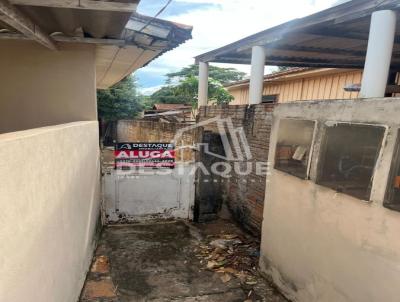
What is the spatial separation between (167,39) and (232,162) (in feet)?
11.2

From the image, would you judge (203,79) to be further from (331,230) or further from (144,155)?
(331,230)

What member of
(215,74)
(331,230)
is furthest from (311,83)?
(215,74)

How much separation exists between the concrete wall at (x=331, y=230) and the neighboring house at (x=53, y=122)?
101 inches

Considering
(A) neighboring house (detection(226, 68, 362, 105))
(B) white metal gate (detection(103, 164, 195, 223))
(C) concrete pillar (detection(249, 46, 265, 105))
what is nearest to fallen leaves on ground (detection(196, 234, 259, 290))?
(B) white metal gate (detection(103, 164, 195, 223))

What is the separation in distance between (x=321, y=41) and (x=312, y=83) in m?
3.21

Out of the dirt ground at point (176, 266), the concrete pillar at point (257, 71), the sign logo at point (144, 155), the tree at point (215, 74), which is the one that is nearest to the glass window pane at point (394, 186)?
the dirt ground at point (176, 266)

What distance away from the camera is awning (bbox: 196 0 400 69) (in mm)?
3811

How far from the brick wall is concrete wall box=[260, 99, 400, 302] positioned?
919 millimetres

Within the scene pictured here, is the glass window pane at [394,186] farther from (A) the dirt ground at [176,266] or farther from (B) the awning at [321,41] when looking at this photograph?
(A) the dirt ground at [176,266]

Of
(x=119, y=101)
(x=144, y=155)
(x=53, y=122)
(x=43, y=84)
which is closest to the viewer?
(x=43, y=84)

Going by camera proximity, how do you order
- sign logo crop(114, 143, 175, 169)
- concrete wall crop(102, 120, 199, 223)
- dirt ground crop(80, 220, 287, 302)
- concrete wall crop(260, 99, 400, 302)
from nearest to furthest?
concrete wall crop(260, 99, 400, 302), dirt ground crop(80, 220, 287, 302), sign logo crop(114, 143, 175, 169), concrete wall crop(102, 120, 199, 223)

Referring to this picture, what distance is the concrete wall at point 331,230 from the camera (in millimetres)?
2768

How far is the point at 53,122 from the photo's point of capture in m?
5.43

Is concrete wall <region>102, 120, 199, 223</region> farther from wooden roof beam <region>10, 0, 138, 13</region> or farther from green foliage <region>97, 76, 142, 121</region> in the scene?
green foliage <region>97, 76, 142, 121</region>
